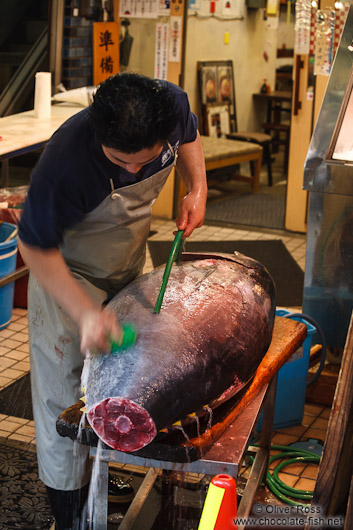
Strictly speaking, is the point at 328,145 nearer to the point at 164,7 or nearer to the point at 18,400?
the point at 18,400

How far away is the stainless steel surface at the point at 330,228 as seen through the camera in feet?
13.5

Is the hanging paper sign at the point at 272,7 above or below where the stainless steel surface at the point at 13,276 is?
above

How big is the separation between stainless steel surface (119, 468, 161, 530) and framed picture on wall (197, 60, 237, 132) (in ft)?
23.5

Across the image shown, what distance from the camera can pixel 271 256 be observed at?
7102 mm

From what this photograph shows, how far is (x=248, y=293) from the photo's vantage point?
2756mm

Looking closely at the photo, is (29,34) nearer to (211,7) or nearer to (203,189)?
(211,7)

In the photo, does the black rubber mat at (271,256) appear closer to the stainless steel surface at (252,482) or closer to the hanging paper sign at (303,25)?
the hanging paper sign at (303,25)

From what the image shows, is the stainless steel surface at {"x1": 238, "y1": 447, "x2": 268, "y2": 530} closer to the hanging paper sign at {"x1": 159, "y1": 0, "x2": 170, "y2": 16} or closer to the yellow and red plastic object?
the yellow and red plastic object

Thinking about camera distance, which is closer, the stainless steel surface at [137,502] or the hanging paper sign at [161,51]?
the stainless steel surface at [137,502]

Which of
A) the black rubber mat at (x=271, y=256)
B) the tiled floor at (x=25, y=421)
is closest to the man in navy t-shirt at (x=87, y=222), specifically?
the tiled floor at (x=25, y=421)

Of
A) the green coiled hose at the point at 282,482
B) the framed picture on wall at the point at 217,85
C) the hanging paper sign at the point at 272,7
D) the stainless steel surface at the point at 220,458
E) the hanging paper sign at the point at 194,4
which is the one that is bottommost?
the green coiled hose at the point at 282,482

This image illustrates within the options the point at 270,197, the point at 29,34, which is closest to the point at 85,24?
the point at 29,34

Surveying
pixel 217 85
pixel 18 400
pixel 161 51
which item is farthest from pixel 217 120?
pixel 18 400

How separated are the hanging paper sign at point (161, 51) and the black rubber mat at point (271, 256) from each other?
1.96 metres
